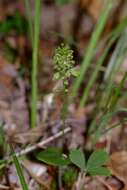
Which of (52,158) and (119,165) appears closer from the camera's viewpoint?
(52,158)

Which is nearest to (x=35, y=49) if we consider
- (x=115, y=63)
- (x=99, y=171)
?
(x=115, y=63)

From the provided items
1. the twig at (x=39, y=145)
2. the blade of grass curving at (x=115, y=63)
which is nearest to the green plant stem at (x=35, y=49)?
the twig at (x=39, y=145)

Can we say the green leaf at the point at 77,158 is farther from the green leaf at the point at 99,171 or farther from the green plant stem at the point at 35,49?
the green plant stem at the point at 35,49

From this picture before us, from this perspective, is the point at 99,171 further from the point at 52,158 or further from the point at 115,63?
the point at 115,63

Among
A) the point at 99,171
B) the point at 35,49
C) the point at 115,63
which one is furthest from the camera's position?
the point at 115,63

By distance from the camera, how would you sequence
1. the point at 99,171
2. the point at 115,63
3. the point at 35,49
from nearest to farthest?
the point at 99,171 < the point at 35,49 < the point at 115,63

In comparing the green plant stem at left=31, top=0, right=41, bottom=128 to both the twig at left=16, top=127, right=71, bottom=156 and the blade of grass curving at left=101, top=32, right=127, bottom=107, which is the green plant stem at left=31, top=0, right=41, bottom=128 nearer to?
the twig at left=16, top=127, right=71, bottom=156
